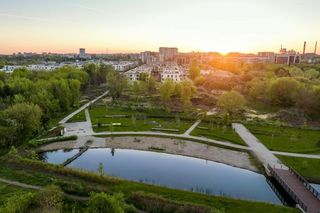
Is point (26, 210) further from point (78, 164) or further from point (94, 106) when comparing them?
point (94, 106)

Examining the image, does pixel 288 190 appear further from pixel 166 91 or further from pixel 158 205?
pixel 166 91

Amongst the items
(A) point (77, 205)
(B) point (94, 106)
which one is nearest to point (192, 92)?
(B) point (94, 106)

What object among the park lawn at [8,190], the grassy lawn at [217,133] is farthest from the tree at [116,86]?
the park lawn at [8,190]

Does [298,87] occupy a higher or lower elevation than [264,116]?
higher

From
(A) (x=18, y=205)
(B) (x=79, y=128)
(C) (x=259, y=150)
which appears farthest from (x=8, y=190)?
(C) (x=259, y=150)

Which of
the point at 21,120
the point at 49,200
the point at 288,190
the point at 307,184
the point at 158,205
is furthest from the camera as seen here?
the point at 21,120
